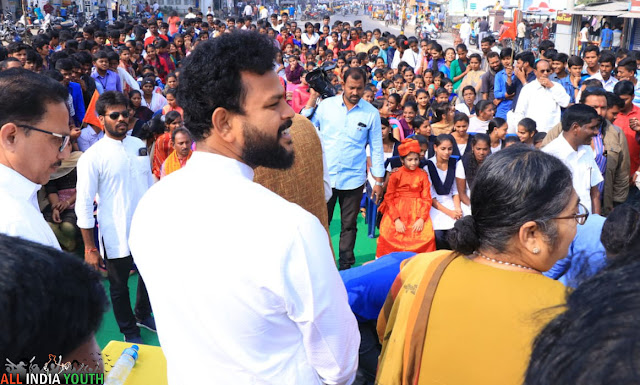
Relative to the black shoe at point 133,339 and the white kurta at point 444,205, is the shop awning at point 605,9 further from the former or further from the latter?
the black shoe at point 133,339

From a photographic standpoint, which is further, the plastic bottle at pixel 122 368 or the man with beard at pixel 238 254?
the plastic bottle at pixel 122 368

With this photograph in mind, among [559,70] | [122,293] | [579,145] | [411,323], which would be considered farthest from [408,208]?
[559,70]

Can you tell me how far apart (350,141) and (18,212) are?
3123mm

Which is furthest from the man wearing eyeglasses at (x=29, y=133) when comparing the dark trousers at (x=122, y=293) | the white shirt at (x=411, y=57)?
the white shirt at (x=411, y=57)

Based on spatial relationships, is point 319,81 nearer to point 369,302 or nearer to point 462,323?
point 369,302

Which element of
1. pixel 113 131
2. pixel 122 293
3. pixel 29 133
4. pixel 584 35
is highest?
pixel 29 133

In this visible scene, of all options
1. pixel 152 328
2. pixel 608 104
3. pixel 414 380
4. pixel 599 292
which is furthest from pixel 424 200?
pixel 599 292

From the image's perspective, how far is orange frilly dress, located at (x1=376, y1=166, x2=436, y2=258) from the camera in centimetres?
459

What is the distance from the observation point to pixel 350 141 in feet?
15.0

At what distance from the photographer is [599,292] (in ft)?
2.11

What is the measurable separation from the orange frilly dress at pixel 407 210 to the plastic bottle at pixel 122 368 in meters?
2.64

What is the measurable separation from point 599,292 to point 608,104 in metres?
4.92

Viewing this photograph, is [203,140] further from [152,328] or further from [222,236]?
[152,328]

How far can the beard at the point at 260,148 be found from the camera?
1457mm
